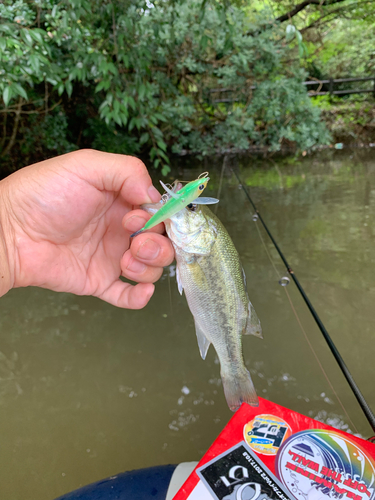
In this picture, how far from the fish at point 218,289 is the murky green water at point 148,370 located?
2.40 ft

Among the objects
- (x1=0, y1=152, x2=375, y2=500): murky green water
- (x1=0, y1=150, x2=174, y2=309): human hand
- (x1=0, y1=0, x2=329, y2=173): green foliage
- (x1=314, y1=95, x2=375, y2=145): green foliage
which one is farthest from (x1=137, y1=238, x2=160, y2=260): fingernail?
(x1=314, y1=95, x2=375, y2=145): green foliage

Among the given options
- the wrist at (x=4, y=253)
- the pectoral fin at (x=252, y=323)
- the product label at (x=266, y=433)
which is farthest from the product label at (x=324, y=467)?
the wrist at (x=4, y=253)

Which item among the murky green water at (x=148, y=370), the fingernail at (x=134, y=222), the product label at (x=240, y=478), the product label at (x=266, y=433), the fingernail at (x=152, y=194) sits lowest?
the murky green water at (x=148, y=370)

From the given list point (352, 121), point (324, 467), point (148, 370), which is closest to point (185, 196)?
point (324, 467)

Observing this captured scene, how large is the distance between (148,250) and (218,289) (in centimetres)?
32

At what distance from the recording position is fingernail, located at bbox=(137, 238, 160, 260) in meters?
1.38

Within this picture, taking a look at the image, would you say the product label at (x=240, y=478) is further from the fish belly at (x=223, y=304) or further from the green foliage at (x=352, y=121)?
the green foliage at (x=352, y=121)

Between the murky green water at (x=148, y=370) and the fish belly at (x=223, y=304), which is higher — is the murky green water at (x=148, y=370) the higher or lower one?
the lower one

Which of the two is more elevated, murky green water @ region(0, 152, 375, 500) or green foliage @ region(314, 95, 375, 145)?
green foliage @ region(314, 95, 375, 145)

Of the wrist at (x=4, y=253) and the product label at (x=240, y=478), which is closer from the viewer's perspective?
the product label at (x=240, y=478)

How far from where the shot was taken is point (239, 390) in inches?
56.3

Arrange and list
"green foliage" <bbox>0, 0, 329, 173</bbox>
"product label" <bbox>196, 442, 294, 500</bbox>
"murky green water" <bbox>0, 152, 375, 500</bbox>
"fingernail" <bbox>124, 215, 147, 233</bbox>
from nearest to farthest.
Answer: "product label" <bbox>196, 442, 294, 500</bbox> → "fingernail" <bbox>124, 215, 147, 233</bbox> → "murky green water" <bbox>0, 152, 375, 500</bbox> → "green foliage" <bbox>0, 0, 329, 173</bbox>

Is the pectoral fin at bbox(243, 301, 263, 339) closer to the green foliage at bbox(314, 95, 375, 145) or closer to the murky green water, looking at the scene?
the murky green water

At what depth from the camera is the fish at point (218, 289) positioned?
133 centimetres
